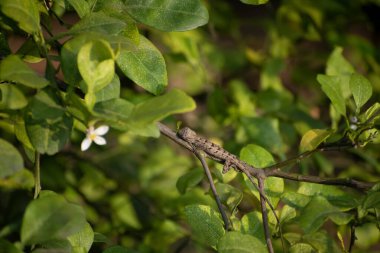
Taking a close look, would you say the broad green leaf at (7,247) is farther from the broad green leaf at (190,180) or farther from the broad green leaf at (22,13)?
the broad green leaf at (190,180)

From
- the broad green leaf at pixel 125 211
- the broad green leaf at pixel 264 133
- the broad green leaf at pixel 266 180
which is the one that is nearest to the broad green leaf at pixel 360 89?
the broad green leaf at pixel 266 180

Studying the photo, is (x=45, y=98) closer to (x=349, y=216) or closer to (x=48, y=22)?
(x=48, y=22)

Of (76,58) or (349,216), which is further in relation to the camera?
(349,216)

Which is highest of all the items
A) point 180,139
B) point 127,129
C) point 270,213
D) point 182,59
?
point 127,129

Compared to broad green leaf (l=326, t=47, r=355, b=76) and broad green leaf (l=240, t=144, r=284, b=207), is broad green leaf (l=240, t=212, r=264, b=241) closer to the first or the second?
broad green leaf (l=240, t=144, r=284, b=207)

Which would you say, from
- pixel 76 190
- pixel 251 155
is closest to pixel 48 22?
pixel 251 155

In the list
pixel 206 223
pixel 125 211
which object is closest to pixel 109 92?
pixel 206 223

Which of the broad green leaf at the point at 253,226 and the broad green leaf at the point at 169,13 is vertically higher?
the broad green leaf at the point at 169,13
